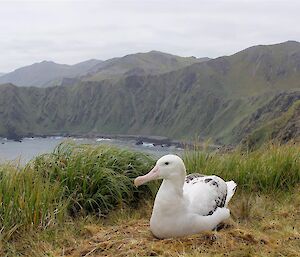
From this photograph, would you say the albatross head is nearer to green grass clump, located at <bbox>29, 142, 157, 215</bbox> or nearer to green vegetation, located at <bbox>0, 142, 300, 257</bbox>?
green vegetation, located at <bbox>0, 142, 300, 257</bbox>

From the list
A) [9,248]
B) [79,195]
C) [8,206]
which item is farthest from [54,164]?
[9,248]

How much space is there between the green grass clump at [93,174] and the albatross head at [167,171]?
170 cm

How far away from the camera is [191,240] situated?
4426 millimetres

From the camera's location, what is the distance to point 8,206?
508cm

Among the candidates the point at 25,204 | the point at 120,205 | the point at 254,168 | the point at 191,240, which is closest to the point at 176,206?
the point at 191,240

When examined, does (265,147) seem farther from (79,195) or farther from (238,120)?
(238,120)

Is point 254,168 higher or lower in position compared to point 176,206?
lower

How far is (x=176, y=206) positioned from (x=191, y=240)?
0.33m

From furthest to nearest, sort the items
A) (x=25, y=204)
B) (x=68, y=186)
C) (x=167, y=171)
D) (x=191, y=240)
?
(x=68, y=186)
(x=25, y=204)
(x=167, y=171)
(x=191, y=240)

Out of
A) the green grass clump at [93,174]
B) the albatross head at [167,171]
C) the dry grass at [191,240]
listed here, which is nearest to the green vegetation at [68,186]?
the green grass clump at [93,174]

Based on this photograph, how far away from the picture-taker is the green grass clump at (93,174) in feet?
21.1

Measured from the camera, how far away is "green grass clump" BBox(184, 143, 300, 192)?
24.3ft

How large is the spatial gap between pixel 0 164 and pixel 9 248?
1824mm

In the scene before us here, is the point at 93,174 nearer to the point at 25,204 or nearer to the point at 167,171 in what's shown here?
the point at 25,204
